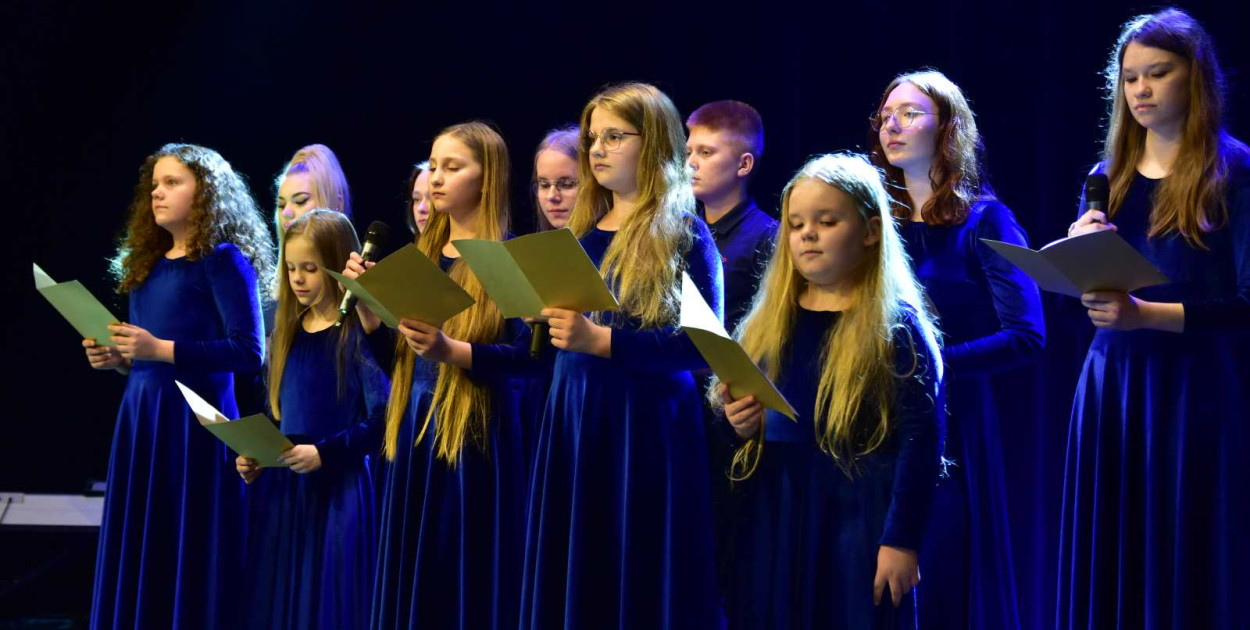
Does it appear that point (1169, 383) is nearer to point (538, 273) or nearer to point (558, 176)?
point (538, 273)

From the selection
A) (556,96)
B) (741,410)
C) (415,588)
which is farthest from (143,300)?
(741,410)

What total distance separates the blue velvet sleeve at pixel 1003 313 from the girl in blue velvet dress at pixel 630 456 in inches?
22.6

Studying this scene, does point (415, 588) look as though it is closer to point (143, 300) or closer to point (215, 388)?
point (215, 388)

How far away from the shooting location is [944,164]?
297cm

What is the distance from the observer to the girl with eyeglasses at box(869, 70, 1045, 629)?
261 centimetres

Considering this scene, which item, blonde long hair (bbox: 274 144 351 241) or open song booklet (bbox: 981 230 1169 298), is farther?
blonde long hair (bbox: 274 144 351 241)

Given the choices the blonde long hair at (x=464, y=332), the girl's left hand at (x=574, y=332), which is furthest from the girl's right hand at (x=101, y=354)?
the girl's left hand at (x=574, y=332)

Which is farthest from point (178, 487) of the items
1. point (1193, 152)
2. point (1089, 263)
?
point (1193, 152)

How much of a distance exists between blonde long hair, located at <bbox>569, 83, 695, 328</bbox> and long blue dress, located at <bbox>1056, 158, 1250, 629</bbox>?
0.88 meters

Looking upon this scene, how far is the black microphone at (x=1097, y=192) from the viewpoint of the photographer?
98.3 inches

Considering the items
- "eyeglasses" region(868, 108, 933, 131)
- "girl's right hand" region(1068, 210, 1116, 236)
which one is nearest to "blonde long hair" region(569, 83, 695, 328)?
"eyeglasses" region(868, 108, 933, 131)

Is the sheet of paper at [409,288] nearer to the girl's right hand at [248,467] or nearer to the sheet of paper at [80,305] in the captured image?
the girl's right hand at [248,467]

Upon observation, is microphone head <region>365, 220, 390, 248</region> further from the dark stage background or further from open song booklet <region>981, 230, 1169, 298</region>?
open song booklet <region>981, 230, 1169, 298</region>

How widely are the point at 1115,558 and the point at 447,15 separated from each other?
3570mm
